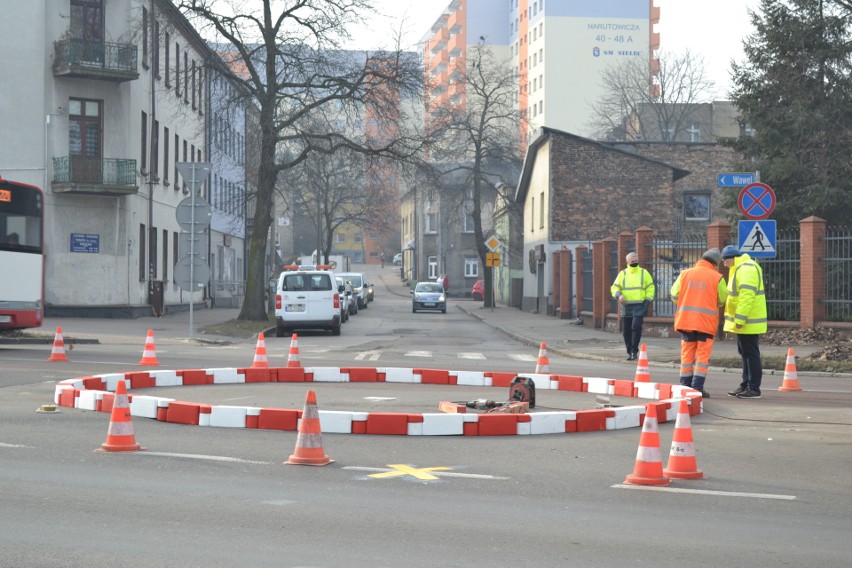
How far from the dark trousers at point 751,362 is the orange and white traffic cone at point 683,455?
6664 millimetres

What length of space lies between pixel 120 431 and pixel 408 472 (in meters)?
2.48

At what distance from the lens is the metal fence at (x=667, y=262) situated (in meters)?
31.2

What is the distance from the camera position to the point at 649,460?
8391 millimetres

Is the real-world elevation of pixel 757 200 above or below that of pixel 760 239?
above

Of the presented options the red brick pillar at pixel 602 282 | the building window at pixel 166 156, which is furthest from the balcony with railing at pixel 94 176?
the red brick pillar at pixel 602 282

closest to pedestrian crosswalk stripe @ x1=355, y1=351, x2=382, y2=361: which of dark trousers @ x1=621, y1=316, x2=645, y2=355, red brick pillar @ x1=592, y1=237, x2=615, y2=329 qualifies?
dark trousers @ x1=621, y1=316, x2=645, y2=355

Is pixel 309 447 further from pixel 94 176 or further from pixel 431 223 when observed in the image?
pixel 431 223

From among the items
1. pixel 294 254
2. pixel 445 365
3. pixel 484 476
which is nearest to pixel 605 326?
pixel 445 365

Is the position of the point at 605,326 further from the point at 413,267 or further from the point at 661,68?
the point at 413,267

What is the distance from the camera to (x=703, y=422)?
12.4 metres

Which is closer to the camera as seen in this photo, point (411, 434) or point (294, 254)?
point (411, 434)

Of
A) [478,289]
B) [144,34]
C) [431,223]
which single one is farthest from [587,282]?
[431,223]

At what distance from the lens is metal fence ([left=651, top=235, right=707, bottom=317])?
3122 cm

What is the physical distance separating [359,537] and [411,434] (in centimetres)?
445
